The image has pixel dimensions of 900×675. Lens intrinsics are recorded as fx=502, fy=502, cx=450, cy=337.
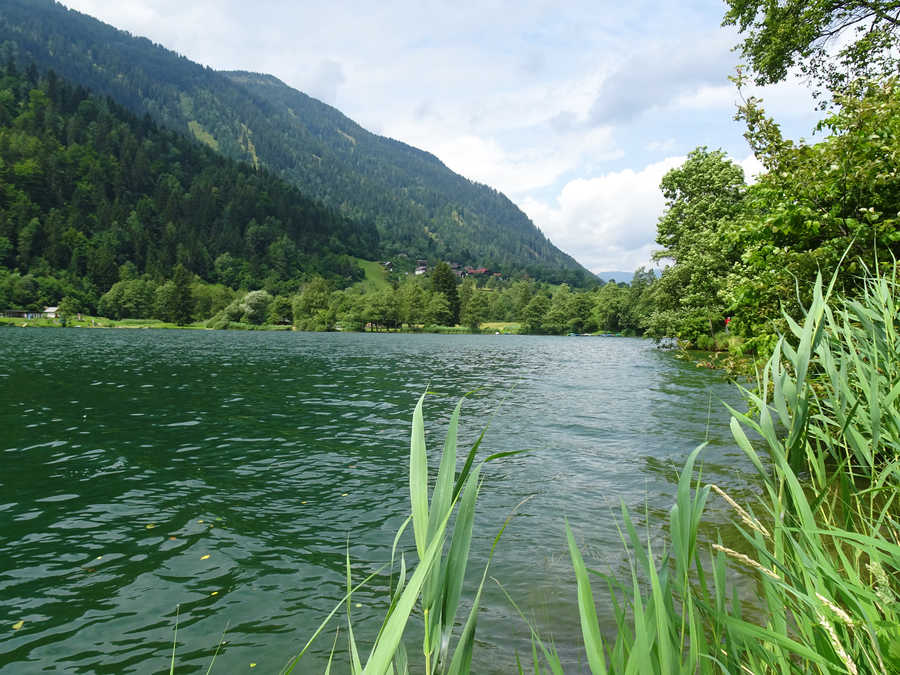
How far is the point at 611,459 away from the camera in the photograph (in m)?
12.2

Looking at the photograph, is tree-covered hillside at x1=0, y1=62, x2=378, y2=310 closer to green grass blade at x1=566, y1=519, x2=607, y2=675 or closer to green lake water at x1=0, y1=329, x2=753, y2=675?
green lake water at x1=0, y1=329, x2=753, y2=675

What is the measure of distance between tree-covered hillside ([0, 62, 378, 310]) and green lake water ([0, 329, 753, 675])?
140004 mm

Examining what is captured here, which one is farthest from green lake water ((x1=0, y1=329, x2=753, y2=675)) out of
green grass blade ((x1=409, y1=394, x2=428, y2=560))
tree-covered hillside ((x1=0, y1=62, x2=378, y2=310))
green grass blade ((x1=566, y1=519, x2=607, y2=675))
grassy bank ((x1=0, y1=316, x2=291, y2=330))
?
tree-covered hillside ((x1=0, y1=62, x2=378, y2=310))

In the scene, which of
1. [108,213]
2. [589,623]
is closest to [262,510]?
Answer: [589,623]

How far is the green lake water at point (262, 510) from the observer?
538 centimetres

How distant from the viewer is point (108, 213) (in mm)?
161375

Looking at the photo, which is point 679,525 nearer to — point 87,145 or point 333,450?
point 333,450

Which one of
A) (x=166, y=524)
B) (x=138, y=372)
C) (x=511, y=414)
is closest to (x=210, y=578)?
(x=166, y=524)

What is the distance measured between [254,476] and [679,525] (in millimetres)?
11014

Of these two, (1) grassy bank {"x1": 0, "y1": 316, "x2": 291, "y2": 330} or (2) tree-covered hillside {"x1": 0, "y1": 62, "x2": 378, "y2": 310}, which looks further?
(2) tree-covered hillside {"x1": 0, "y1": 62, "x2": 378, "y2": 310}

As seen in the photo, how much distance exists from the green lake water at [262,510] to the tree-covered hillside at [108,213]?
459 ft

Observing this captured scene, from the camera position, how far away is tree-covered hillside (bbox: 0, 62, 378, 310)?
13900 cm

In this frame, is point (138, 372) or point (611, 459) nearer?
point (611, 459)

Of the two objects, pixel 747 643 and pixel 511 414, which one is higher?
pixel 747 643
